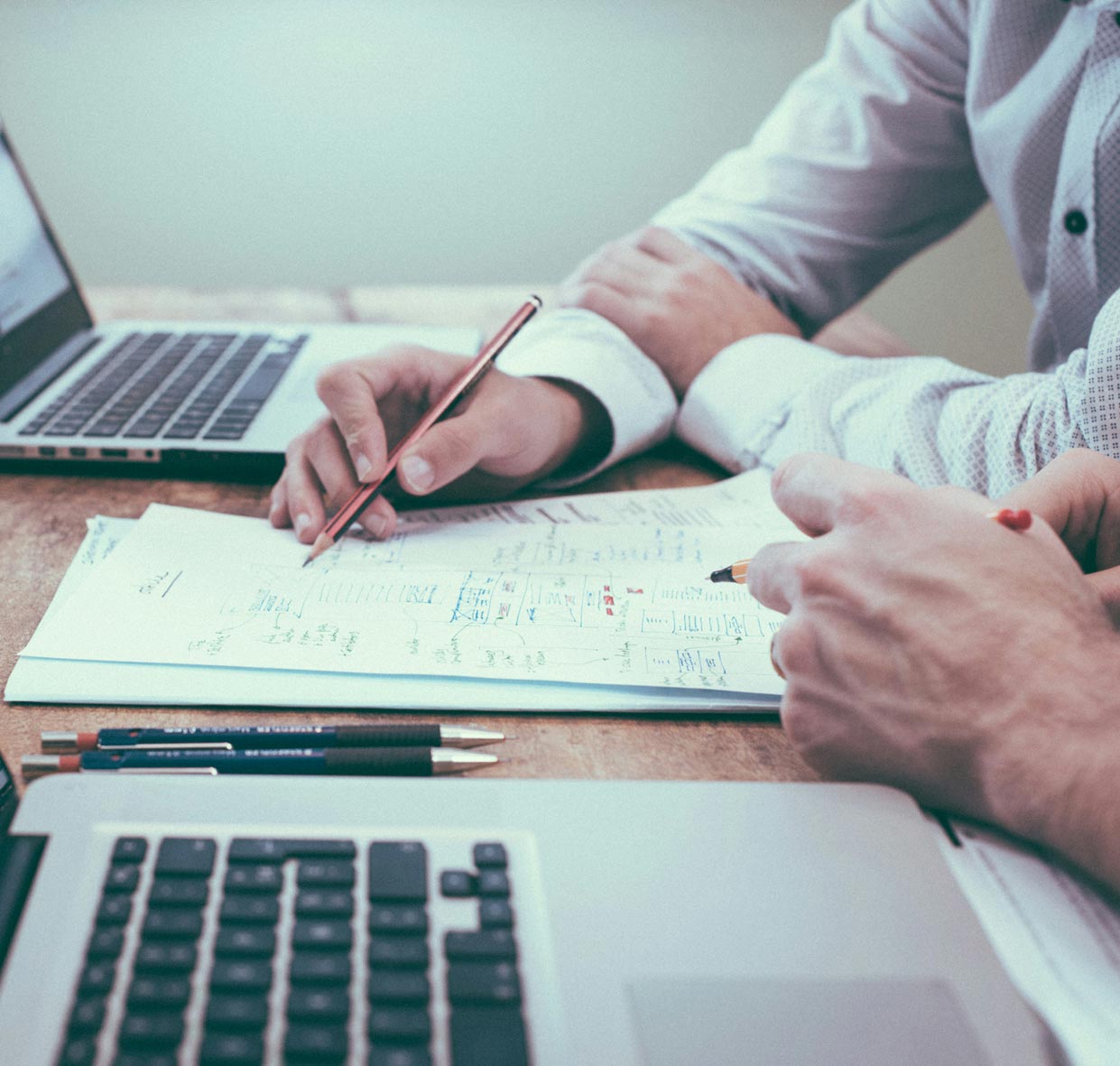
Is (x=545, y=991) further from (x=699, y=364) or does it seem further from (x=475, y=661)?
(x=699, y=364)

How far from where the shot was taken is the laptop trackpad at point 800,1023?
0.87 ft

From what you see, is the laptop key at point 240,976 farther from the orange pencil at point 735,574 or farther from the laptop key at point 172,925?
the orange pencil at point 735,574

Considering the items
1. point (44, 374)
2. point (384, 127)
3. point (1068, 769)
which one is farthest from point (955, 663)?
point (384, 127)

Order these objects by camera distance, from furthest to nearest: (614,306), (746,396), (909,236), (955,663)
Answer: (909,236) < (614,306) < (746,396) < (955,663)

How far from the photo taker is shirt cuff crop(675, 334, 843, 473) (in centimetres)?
69

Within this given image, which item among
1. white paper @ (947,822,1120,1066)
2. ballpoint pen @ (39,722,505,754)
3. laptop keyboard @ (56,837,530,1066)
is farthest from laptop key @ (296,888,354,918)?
white paper @ (947,822,1120,1066)

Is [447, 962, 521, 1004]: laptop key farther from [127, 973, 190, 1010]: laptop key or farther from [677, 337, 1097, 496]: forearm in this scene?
[677, 337, 1097, 496]: forearm

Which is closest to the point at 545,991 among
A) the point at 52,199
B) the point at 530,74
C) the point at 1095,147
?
the point at 1095,147

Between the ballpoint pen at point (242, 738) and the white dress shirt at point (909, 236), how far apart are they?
14.4 inches

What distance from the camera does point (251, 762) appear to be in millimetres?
380

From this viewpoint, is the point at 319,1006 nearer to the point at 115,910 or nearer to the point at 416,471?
the point at 115,910

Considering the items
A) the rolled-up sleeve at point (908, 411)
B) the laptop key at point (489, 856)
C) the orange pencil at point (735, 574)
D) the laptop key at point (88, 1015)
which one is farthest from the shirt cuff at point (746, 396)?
the laptop key at point (88, 1015)

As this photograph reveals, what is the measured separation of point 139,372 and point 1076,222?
2.67 feet

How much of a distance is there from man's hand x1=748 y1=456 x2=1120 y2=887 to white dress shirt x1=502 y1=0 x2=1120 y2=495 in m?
0.22
